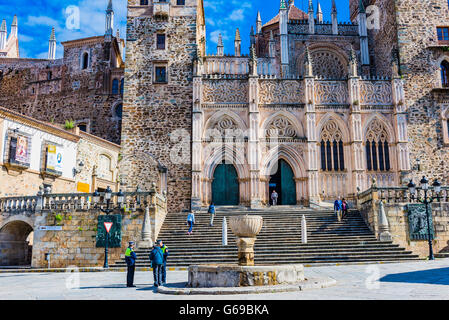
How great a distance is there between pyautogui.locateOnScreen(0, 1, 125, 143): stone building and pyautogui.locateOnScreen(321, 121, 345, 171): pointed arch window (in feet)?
64.3

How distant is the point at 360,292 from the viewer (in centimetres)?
828

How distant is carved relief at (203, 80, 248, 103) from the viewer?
1067 inches

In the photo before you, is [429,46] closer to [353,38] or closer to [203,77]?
[353,38]

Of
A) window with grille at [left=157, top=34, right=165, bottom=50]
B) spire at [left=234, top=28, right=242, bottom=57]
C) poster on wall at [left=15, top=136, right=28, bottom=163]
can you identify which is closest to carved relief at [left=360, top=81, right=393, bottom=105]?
window with grille at [left=157, top=34, right=165, bottom=50]

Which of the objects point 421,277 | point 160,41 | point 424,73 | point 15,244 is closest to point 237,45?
point 160,41

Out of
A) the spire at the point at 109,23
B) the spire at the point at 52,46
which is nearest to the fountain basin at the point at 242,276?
the spire at the point at 109,23

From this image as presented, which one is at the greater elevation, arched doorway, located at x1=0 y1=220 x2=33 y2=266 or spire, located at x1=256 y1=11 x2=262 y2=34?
spire, located at x1=256 y1=11 x2=262 y2=34

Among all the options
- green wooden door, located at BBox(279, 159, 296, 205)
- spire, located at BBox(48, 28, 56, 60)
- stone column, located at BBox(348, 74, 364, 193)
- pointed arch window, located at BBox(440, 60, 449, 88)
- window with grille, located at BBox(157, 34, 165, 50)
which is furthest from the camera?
spire, located at BBox(48, 28, 56, 60)

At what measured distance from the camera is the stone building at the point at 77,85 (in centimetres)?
3891

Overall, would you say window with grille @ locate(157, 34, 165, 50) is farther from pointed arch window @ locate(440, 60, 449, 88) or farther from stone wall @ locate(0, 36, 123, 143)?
pointed arch window @ locate(440, 60, 449, 88)

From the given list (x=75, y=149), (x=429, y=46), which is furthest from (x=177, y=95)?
(x=429, y=46)

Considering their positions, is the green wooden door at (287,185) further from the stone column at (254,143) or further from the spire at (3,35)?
the spire at (3,35)

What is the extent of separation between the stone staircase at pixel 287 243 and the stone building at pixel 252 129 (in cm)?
380
